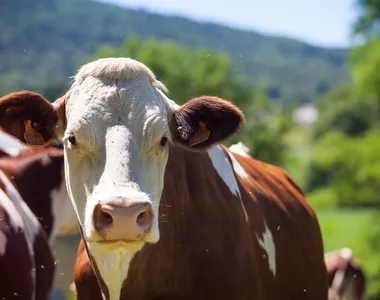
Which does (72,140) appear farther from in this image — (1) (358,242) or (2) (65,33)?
(2) (65,33)

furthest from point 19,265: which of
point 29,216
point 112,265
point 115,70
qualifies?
point 115,70

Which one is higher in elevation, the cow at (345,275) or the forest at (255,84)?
the cow at (345,275)

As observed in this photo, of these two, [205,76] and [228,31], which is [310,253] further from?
[228,31]

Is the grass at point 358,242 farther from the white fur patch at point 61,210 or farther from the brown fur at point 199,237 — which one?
the brown fur at point 199,237

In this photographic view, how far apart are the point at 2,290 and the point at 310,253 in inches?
92.3

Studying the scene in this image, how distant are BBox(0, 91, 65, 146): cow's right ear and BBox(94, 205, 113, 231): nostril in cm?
87

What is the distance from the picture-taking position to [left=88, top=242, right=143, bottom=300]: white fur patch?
4203mm

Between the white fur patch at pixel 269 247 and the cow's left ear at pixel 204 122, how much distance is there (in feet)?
3.37

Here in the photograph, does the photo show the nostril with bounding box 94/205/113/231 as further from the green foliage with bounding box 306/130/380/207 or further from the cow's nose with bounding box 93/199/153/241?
the green foliage with bounding box 306/130/380/207

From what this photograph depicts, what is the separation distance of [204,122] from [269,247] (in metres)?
1.27

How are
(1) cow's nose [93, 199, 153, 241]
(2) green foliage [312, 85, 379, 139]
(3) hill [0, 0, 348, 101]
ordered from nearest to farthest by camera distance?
(1) cow's nose [93, 199, 153, 241] → (3) hill [0, 0, 348, 101] → (2) green foliage [312, 85, 379, 139]

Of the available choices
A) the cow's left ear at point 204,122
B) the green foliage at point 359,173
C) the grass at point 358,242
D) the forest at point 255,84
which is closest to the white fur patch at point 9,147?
the cow's left ear at point 204,122

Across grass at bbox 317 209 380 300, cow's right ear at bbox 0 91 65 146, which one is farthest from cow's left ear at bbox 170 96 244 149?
grass at bbox 317 209 380 300

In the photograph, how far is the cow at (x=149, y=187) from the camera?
12.7 ft
